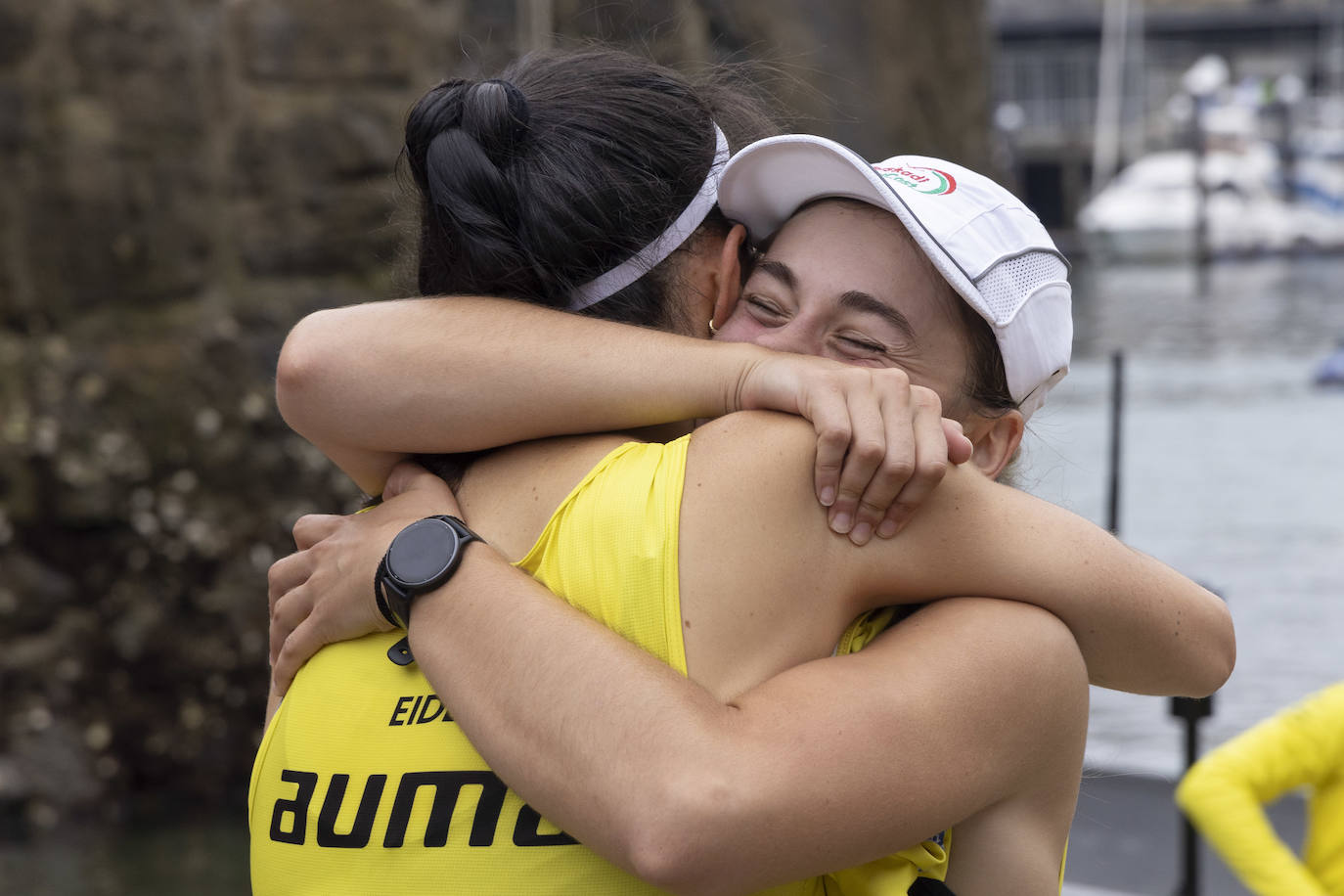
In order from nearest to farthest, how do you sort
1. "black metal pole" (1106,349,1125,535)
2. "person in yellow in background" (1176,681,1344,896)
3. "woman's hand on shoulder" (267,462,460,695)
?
"woman's hand on shoulder" (267,462,460,695) < "person in yellow in background" (1176,681,1344,896) < "black metal pole" (1106,349,1125,535)

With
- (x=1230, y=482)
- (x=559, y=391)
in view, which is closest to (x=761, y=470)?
(x=559, y=391)

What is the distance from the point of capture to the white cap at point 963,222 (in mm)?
1387

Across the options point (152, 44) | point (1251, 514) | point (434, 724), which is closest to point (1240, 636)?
point (1251, 514)

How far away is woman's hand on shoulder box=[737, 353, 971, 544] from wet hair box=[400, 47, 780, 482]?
29cm

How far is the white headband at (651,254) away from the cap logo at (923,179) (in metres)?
0.18

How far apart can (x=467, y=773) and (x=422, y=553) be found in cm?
20

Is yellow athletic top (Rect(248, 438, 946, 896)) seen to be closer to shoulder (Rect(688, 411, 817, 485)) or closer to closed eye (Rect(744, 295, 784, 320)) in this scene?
shoulder (Rect(688, 411, 817, 485))

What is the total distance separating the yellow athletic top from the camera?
46.1 inches

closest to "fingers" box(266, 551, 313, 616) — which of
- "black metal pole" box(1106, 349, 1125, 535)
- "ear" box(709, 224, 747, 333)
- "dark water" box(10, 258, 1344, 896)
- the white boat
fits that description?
"ear" box(709, 224, 747, 333)

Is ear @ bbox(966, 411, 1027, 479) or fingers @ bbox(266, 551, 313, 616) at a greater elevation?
ear @ bbox(966, 411, 1027, 479)

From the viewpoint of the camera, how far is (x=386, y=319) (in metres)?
1.46

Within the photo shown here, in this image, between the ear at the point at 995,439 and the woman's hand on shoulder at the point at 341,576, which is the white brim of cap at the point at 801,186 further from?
the woman's hand on shoulder at the point at 341,576

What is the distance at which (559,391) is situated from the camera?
134 cm

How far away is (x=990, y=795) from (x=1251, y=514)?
439 cm
